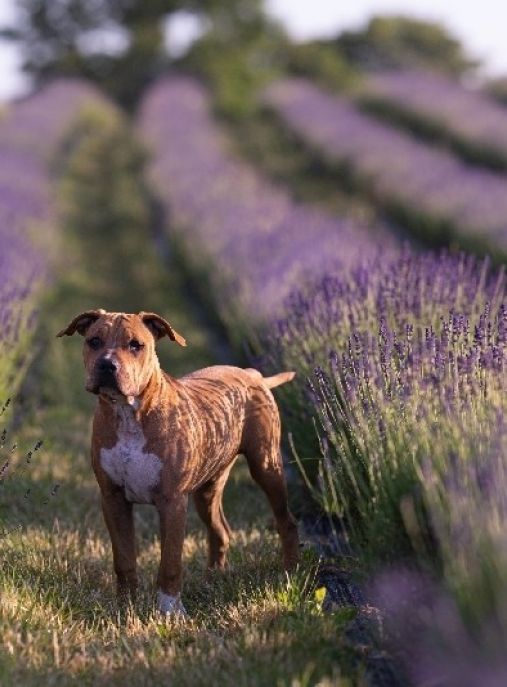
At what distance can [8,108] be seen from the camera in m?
24.2

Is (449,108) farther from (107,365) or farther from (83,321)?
(107,365)

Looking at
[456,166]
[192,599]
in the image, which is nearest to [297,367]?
[192,599]

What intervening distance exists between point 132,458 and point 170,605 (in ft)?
1.71

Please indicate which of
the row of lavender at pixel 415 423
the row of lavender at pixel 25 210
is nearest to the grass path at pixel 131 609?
the row of lavender at pixel 415 423

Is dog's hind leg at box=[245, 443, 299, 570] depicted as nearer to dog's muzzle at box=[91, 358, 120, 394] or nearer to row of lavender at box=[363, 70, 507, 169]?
dog's muzzle at box=[91, 358, 120, 394]

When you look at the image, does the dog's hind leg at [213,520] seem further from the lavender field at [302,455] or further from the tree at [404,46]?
the tree at [404,46]

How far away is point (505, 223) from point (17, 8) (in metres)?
22.2

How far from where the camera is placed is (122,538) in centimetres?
392

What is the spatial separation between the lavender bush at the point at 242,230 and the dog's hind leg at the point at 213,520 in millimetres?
2077

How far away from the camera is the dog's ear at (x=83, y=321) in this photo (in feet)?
12.9

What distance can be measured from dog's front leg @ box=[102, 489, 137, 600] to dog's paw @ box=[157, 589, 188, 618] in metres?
0.17

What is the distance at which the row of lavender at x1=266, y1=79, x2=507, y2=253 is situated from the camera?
409 inches

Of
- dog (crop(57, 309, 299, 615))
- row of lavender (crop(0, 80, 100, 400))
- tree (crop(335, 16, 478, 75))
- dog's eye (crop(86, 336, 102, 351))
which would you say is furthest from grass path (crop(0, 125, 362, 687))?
tree (crop(335, 16, 478, 75))

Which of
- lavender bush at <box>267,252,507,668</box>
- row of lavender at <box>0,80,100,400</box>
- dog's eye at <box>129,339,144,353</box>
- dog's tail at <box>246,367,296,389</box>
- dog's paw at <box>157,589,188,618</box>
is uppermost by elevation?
lavender bush at <box>267,252,507,668</box>
